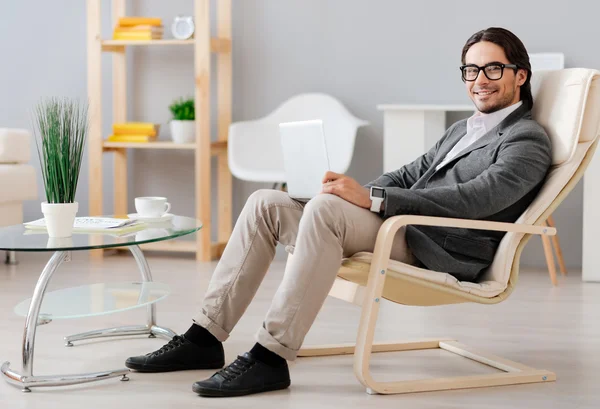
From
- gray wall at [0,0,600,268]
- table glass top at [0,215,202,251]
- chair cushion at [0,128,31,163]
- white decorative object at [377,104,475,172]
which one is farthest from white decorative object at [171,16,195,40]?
table glass top at [0,215,202,251]

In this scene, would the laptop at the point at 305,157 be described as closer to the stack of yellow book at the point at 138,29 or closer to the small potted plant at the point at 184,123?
the small potted plant at the point at 184,123

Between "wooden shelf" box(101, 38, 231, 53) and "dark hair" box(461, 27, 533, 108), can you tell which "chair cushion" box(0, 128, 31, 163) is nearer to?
"wooden shelf" box(101, 38, 231, 53)

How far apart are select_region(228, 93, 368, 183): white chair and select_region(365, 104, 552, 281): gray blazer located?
2036 mm

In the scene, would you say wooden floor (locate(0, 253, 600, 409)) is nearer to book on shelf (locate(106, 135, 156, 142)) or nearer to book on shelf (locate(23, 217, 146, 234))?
book on shelf (locate(23, 217, 146, 234))

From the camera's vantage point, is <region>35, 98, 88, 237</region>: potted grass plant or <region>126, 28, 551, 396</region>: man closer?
<region>126, 28, 551, 396</region>: man

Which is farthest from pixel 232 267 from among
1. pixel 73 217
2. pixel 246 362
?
pixel 73 217

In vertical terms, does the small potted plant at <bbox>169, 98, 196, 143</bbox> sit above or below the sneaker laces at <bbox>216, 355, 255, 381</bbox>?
above

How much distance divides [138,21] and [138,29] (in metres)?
0.05

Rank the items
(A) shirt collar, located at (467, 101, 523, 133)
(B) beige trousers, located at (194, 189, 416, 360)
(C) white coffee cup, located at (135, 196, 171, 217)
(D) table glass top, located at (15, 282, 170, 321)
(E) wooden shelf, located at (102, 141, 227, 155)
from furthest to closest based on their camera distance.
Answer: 1. (E) wooden shelf, located at (102, 141, 227, 155)
2. (C) white coffee cup, located at (135, 196, 171, 217)
3. (A) shirt collar, located at (467, 101, 523, 133)
4. (D) table glass top, located at (15, 282, 170, 321)
5. (B) beige trousers, located at (194, 189, 416, 360)

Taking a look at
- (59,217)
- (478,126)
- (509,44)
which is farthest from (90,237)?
(509,44)

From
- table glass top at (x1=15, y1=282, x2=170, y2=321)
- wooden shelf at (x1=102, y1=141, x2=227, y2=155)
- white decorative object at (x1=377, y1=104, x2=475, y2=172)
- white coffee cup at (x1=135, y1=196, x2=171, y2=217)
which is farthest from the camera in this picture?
wooden shelf at (x1=102, y1=141, x2=227, y2=155)

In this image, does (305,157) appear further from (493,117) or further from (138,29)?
(138,29)

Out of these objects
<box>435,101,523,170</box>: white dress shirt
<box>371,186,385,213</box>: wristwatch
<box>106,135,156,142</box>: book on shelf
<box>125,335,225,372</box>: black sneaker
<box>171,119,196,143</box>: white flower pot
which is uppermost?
<box>435,101,523,170</box>: white dress shirt

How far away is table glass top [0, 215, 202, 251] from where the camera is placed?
88.1 inches
